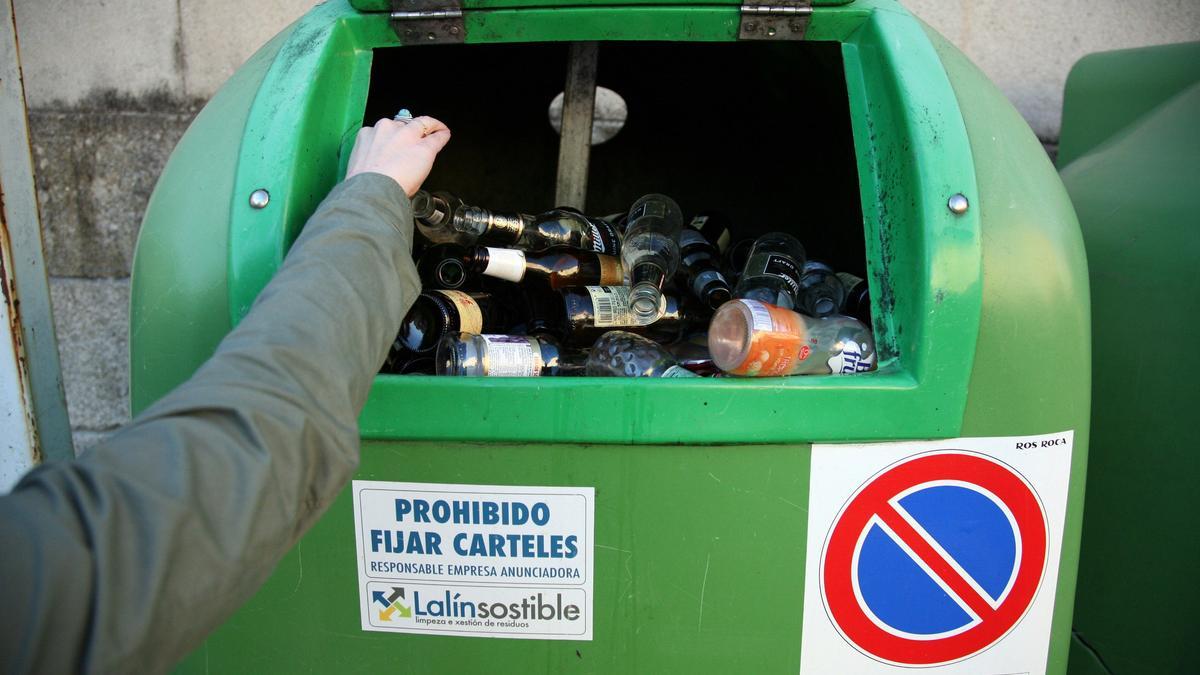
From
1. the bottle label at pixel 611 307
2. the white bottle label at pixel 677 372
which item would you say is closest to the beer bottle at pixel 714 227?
the bottle label at pixel 611 307

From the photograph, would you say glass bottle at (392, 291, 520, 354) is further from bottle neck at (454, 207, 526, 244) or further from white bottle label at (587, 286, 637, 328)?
bottle neck at (454, 207, 526, 244)

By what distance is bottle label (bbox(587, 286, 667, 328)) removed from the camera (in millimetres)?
1495

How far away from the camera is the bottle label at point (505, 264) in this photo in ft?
5.17

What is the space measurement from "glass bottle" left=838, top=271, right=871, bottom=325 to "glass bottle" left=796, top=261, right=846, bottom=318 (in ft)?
0.06

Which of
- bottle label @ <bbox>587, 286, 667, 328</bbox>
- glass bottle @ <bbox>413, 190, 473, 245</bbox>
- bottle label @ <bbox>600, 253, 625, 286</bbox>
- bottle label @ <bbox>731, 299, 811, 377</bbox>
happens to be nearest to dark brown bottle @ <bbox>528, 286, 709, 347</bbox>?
bottle label @ <bbox>587, 286, 667, 328</bbox>

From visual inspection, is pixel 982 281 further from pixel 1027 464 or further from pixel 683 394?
pixel 683 394

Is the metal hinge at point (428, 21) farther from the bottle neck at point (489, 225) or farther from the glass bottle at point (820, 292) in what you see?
the glass bottle at point (820, 292)

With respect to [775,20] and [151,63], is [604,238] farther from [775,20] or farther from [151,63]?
[151,63]

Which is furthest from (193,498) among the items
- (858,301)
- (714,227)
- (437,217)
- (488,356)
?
(714,227)

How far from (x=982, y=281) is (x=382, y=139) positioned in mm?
834

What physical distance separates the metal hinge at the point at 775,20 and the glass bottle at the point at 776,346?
1.49ft

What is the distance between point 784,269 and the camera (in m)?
1.61

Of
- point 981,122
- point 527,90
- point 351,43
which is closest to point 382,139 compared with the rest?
point 351,43

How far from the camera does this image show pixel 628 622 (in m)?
1.16
